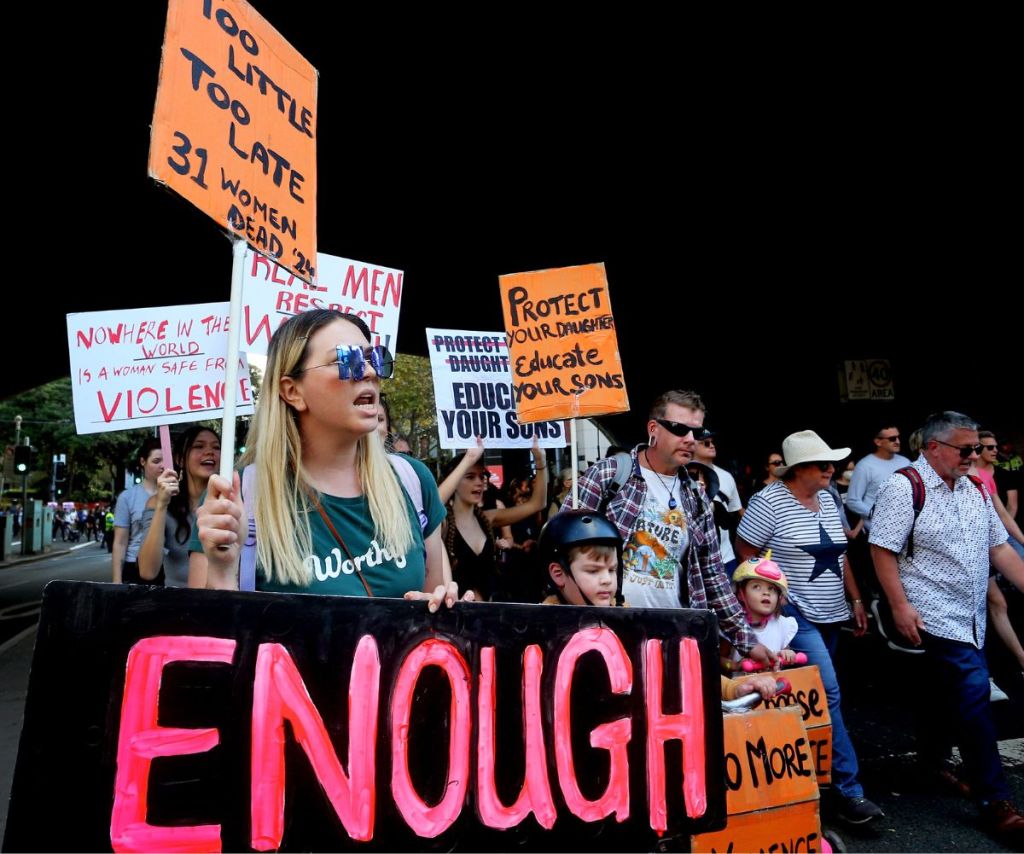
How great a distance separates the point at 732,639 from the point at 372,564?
2097 millimetres

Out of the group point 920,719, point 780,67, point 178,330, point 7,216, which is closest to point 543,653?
point 178,330

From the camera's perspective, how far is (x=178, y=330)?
4.28 metres

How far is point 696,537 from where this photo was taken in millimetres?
3416

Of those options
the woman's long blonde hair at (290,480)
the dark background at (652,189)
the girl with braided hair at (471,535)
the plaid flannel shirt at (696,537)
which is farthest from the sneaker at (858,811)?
the dark background at (652,189)

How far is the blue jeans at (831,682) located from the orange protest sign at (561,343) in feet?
5.18

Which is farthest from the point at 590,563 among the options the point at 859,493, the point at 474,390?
the point at 859,493

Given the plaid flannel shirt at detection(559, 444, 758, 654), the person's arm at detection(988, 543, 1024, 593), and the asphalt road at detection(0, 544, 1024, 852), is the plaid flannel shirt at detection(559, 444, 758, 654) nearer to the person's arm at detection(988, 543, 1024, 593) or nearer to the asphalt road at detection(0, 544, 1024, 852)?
the asphalt road at detection(0, 544, 1024, 852)

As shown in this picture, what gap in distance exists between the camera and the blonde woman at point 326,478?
1.77 m

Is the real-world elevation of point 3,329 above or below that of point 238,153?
above

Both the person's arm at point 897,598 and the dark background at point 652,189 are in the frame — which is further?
the dark background at point 652,189

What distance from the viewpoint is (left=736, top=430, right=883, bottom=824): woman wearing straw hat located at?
4.09m

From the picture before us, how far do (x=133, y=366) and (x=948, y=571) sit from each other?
4.45 meters

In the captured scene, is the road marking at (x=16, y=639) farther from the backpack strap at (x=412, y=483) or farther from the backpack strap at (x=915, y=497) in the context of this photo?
the backpack strap at (x=915, y=497)

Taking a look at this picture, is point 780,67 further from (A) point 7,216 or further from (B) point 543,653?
(A) point 7,216
